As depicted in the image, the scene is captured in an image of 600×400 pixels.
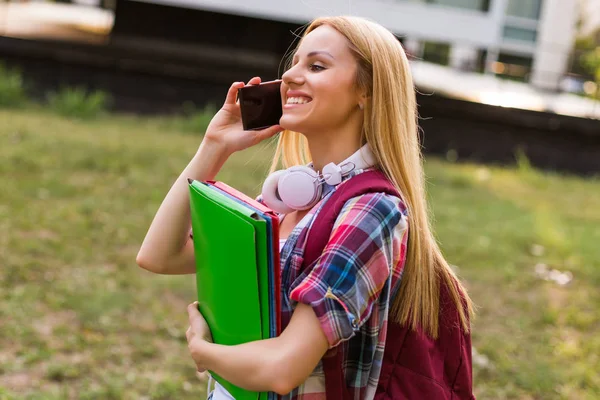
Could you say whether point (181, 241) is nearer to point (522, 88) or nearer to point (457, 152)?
point (457, 152)

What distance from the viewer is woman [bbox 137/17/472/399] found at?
4.67 feet

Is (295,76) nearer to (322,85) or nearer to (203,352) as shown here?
(322,85)

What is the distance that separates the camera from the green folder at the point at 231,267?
55.8 inches

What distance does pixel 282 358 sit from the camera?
1413 millimetres

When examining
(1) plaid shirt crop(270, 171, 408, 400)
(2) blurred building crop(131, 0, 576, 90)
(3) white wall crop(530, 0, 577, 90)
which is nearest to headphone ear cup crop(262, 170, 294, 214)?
(1) plaid shirt crop(270, 171, 408, 400)

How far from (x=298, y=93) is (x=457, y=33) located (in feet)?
51.3

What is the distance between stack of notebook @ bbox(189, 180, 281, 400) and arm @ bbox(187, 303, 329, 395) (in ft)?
0.14

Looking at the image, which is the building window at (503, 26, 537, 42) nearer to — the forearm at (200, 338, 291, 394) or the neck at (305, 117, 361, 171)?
the neck at (305, 117, 361, 171)

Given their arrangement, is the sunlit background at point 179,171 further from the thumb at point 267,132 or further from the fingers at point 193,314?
the fingers at point 193,314

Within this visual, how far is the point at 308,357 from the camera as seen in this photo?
142 cm

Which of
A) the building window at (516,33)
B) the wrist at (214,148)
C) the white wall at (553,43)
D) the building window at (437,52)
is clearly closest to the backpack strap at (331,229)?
the wrist at (214,148)

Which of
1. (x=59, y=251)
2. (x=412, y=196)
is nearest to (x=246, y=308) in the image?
(x=412, y=196)

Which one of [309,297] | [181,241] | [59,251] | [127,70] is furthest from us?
[127,70]

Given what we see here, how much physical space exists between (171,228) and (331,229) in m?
0.54
